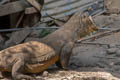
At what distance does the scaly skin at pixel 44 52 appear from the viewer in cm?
434

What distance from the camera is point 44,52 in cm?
475

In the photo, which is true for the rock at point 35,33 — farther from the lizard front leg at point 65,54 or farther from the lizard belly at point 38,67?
the lizard belly at point 38,67

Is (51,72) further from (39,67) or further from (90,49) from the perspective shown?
(90,49)

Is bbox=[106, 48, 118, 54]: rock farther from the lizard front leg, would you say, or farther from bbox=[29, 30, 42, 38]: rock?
bbox=[29, 30, 42, 38]: rock

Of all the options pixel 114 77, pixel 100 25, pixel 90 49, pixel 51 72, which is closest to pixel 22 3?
pixel 100 25

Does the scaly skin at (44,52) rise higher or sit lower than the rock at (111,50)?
higher

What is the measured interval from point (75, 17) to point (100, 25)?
396cm

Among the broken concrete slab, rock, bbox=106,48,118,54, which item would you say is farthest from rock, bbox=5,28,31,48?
rock, bbox=106,48,118,54

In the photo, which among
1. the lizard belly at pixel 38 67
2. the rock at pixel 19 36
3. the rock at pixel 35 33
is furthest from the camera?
the rock at pixel 35 33

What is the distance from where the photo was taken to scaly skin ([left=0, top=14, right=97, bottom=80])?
4344 millimetres

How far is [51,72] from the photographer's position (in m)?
4.98

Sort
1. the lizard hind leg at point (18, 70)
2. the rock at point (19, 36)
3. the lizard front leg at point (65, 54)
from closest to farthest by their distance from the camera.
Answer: the lizard hind leg at point (18, 70) → the lizard front leg at point (65, 54) → the rock at point (19, 36)

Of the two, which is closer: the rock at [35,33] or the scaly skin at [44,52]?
the scaly skin at [44,52]

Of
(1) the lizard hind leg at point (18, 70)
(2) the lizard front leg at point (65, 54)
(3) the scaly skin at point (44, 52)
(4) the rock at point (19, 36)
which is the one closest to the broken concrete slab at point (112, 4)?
(4) the rock at point (19, 36)
